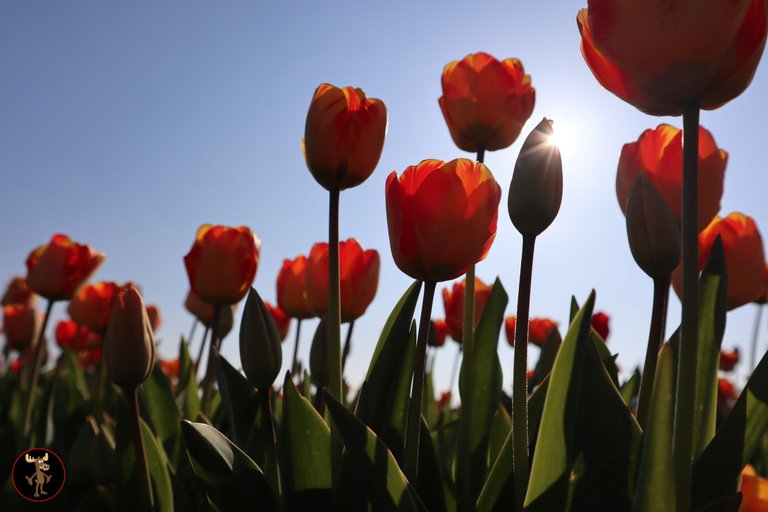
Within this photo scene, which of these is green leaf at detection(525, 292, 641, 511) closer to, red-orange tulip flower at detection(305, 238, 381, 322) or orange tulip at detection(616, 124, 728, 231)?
orange tulip at detection(616, 124, 728, 231)

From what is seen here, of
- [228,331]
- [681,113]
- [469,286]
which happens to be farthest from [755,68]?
[228,331]

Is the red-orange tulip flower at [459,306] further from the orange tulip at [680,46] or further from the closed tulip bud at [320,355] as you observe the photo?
the orange tulip at [680,46]

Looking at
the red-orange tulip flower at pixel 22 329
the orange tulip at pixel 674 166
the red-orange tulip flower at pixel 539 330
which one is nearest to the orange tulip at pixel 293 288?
the orange tulip at pixel 674 166

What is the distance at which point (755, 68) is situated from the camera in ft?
2.02

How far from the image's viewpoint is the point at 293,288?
1.66m

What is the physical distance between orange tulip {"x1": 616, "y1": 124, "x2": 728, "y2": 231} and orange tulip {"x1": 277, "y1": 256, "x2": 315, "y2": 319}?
1000 millimetres

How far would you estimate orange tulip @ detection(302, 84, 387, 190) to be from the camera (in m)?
0.95

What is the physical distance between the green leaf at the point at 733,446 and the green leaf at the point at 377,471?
328mm

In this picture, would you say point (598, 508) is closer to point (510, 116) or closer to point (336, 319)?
point (336, 319)

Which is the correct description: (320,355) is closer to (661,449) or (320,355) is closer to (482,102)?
(482,102)

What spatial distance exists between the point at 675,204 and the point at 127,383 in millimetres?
864

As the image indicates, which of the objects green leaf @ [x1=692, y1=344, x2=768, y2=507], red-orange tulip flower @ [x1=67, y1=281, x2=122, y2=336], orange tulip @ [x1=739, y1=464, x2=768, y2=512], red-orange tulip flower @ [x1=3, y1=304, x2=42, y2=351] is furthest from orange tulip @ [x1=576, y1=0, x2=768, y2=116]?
red-orange tulip flower @ [x1=3, y1=304, x2=42, y2=351]

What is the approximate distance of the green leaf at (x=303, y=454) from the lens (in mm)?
824

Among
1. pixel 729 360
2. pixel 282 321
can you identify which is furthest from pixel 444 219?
pixel 729 360
